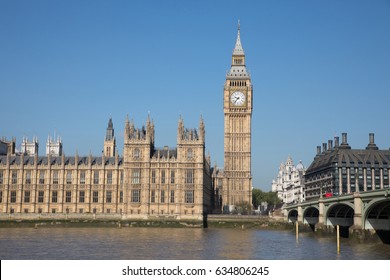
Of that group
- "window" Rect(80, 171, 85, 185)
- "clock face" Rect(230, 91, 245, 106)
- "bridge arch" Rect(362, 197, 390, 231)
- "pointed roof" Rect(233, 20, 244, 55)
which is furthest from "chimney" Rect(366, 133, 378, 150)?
"bridge arch" Rect(362, 197, 390, 231)

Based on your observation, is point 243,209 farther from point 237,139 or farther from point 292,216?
point 237,139

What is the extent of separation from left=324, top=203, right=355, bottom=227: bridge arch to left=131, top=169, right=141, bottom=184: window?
48.2m

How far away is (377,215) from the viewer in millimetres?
75125

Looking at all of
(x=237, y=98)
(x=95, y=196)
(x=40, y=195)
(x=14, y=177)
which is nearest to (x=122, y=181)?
(x=95, y=196)

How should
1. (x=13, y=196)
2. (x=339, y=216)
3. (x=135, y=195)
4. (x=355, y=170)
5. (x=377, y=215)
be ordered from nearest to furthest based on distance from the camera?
1. (x=377, y=215)
2. (x=339, y=216)
3. (x=135, y=195)
4. (x=13, y=196)
5. (x=355, y=170)

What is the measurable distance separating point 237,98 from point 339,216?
79.2 metres

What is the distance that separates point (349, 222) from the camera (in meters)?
91.1

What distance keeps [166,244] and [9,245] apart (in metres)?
18.5

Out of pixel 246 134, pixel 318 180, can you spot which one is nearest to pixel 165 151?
pixel 246 134

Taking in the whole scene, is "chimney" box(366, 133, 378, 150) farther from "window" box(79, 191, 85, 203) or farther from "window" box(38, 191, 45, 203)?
"window" box(38, 191, 45, 203)

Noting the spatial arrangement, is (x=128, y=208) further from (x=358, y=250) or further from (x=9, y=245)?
(x=358, y=250)

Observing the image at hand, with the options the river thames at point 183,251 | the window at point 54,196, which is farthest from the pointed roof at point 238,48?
the river thames at point 183,251

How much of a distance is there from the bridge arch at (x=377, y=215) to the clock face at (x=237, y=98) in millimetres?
94209

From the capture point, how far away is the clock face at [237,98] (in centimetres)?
16750
